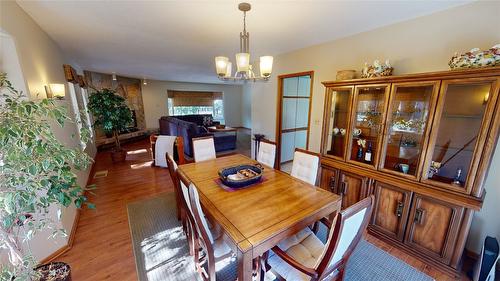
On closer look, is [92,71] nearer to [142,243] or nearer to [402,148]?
[142,243]

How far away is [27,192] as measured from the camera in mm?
1019

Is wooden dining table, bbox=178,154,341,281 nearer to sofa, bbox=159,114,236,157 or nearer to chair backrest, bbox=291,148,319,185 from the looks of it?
chair backrest, bbox=291,148,319,185

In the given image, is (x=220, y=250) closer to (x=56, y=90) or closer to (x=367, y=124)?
(x=367, y=124)

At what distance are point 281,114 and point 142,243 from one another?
3.09 meters

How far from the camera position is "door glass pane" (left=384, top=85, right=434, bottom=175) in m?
1.98

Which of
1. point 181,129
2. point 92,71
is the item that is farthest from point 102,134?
point 181,129

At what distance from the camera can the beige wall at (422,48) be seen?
5.65ft

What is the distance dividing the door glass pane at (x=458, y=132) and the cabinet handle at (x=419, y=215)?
13.6 inches

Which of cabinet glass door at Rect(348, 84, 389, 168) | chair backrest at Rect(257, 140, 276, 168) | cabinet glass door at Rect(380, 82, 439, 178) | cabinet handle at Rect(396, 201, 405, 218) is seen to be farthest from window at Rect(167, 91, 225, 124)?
cabinet handle at Rect(396, 201, 405, 218)

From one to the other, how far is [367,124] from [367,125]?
0.04 ft

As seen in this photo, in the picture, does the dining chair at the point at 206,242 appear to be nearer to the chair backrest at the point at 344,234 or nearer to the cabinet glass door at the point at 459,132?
the chair backrest at the point at 344,234

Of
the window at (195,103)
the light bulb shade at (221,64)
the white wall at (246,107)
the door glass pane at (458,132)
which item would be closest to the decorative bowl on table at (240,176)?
the light bulb shade at (221,64)

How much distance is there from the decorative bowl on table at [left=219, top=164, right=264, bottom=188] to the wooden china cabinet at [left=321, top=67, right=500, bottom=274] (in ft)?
3.86

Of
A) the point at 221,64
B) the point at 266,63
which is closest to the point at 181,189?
the point at 221,64
